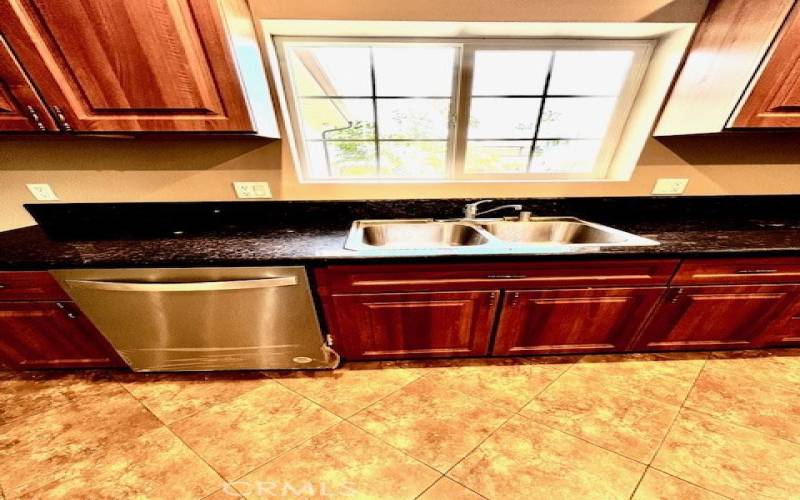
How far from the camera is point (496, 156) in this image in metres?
1.63

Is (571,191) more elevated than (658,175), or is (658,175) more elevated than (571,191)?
(658,175)

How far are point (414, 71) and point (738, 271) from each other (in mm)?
1915

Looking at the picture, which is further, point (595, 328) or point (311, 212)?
point (311, 212)

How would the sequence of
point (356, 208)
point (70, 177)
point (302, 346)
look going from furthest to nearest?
1. point (356, 208)
2. point (70, 177)
3. point (302, 346)

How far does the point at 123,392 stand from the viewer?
1.33 metres

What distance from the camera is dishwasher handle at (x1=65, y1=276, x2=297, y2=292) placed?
1064 mm

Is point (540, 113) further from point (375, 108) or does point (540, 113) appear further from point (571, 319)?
point (571, 319)

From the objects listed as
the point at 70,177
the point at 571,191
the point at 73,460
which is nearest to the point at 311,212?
the point at 70,177

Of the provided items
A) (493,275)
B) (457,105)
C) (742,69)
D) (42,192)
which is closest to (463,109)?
(457,105)

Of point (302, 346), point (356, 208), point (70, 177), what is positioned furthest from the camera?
point (356, 208)

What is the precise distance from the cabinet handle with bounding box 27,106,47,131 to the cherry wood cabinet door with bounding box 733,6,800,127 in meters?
3.02

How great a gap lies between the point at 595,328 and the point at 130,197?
2813mm

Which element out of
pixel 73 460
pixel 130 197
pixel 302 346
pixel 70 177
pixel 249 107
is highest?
pixel 249 107

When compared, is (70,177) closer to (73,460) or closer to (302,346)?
(73,460)
